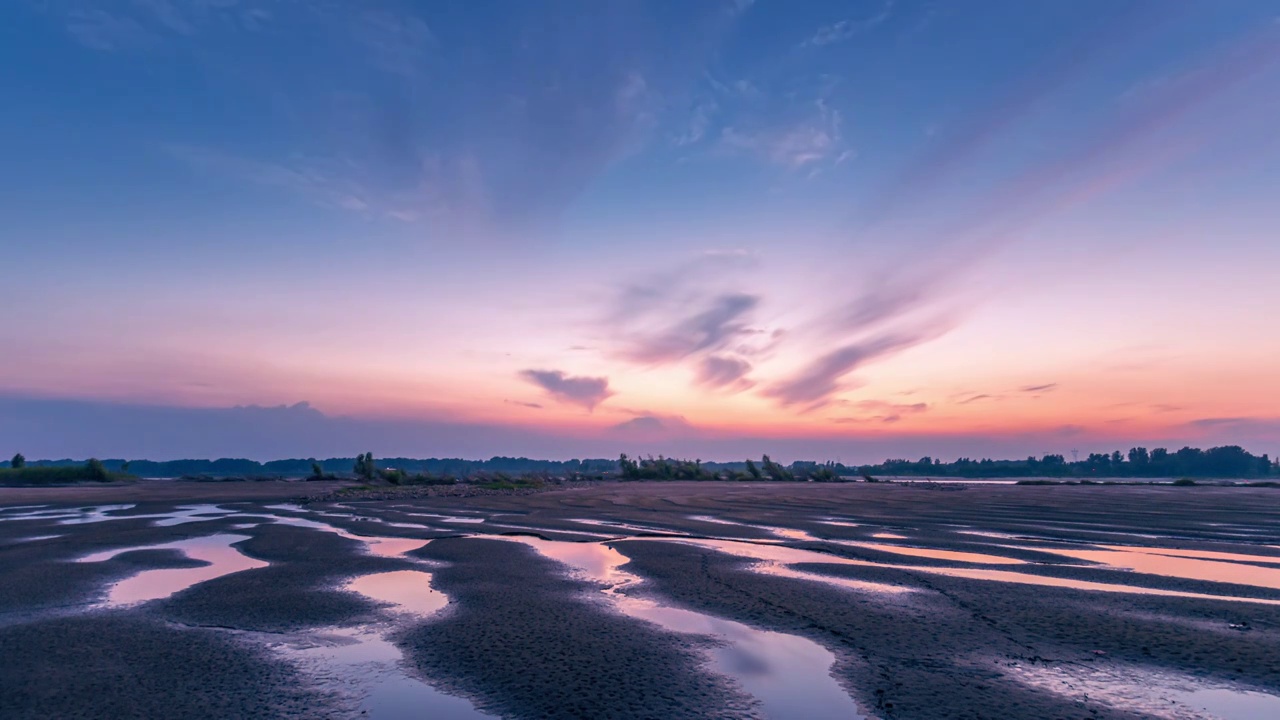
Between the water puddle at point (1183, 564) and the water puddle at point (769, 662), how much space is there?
22.0ft

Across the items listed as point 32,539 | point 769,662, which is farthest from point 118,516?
point 769,662

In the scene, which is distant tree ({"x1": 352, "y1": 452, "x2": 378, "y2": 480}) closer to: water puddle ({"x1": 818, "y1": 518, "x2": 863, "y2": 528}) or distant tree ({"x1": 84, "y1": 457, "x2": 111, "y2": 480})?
distant tree ({"x1": 84, "y1": 457, "x2": 111, "y2": 480})

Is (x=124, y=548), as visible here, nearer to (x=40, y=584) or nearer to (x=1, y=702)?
(x=40, y=584)

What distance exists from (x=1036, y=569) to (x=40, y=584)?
13.6 m

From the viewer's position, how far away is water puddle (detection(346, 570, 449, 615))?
751cm

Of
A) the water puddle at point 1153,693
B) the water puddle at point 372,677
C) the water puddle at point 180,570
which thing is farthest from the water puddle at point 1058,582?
the water puddle at point 180,570

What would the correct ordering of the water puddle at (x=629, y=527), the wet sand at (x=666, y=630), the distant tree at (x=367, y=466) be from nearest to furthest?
the wet sand at (x=666, y=630) → the water puddle at (x=629, y=527) → the distant tree at (x=367, y=466)

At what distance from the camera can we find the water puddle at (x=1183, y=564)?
8.94 m

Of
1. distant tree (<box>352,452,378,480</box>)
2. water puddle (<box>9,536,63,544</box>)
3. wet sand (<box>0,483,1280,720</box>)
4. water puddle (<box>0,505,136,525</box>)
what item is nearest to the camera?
wet sand (<box>0,483,1280,720</box>)

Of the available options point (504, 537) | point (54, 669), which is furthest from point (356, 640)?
point (504, 537)

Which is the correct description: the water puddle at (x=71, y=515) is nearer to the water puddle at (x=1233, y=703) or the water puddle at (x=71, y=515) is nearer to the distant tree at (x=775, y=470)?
the water puddle at (x=1233, y=703)

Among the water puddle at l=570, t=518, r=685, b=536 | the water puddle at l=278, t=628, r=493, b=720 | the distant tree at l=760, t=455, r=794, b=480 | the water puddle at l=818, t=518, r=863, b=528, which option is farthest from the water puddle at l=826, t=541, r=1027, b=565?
the distant tree at l=760, t=455, r=794, b=480

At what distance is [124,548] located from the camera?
12117 mm

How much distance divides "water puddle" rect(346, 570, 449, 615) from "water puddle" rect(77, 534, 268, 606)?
7.26 ft
